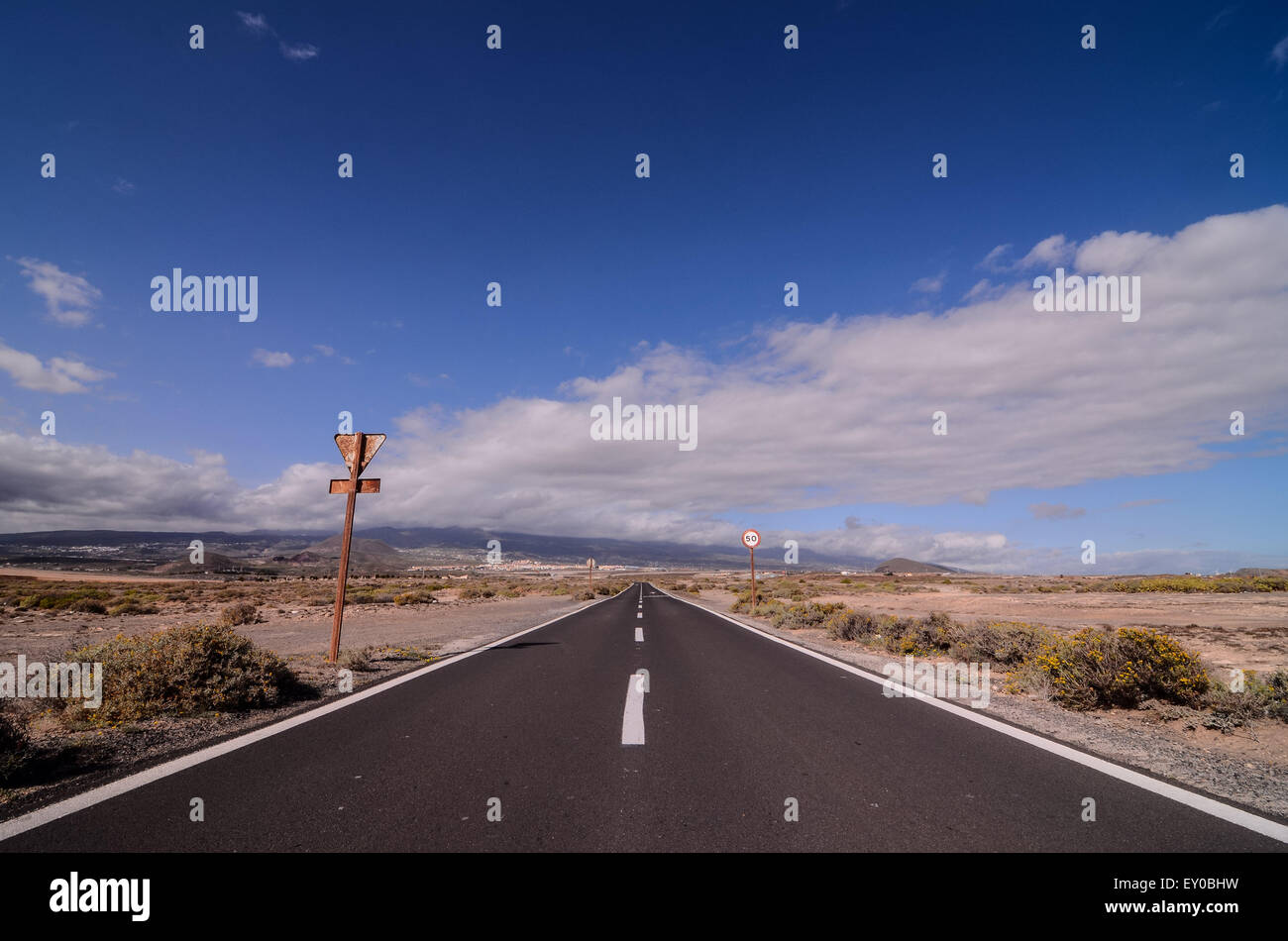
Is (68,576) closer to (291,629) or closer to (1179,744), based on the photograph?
(291,629)

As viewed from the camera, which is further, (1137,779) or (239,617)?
(239,617)

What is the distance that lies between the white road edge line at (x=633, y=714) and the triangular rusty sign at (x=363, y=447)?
6385mm

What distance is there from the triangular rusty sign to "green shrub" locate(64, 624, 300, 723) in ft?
13.1

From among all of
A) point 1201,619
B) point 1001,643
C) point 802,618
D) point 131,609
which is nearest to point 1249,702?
point 1001,643

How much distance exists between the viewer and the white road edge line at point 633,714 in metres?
6.09

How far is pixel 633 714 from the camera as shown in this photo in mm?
7129

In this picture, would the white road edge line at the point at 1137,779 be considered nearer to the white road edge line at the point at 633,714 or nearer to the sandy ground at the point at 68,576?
the white road edge line at the point at 633,714

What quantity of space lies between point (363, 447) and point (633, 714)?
7483 millimetres

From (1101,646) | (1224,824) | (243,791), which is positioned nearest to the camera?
(1224,824)

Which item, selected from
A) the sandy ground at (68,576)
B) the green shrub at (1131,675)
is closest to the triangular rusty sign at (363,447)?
the green shrub at (1131,675)

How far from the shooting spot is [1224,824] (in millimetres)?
3842

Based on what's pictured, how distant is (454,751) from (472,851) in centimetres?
220
